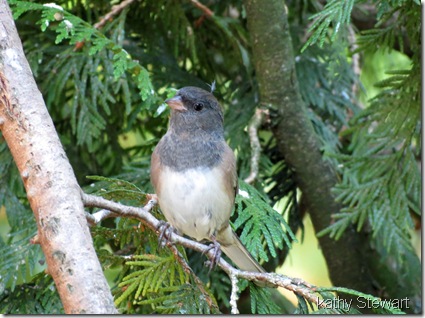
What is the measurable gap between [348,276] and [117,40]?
1.37 metres

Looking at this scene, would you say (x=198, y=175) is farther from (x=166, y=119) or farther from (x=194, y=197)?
(x=166, y=119)

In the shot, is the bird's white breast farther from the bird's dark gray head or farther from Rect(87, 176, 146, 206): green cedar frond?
the bird's dark gray head

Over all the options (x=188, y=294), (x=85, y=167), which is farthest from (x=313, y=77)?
(x=188, y=294)

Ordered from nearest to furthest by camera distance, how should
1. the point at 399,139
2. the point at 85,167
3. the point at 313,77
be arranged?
1. the point at 399,139
2. the point at 85,167
3. the point at 313,77

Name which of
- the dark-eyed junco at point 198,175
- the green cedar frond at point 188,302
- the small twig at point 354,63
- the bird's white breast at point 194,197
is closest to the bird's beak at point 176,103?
the dark-eyed junco at point 198,175

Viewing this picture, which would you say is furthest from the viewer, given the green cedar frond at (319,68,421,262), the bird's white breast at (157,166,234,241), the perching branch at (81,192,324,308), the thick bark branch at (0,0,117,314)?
the green cedar frond at (319,68,421,262)

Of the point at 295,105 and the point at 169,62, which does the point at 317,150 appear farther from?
the point at 169,62

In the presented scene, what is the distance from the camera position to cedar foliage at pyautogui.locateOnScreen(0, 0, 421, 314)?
6.83ft

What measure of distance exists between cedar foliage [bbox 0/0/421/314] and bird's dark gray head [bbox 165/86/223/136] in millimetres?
136

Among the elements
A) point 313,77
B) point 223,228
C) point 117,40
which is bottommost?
point 223,228

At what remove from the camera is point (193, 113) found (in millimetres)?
2383

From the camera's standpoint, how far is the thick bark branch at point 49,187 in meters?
1.37

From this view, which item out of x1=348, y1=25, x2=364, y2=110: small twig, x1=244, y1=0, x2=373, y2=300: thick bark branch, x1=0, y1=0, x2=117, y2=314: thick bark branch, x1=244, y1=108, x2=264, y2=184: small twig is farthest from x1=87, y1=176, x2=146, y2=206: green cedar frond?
x1=348, y1=25, x2=364, y2=110: small twig

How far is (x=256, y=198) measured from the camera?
7.57 feet
